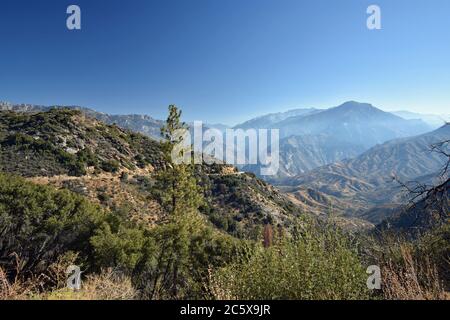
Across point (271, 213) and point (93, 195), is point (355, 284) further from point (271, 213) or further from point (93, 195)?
point (271, 213)

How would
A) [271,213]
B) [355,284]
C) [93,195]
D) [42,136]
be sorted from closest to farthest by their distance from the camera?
[355,284] < [93,195] < [42,136] < [271,213]

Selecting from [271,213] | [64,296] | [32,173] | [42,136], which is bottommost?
[271,213]

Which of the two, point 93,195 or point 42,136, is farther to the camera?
point 42,136

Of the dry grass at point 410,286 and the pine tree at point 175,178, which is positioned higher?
the pine tree at point 175,178

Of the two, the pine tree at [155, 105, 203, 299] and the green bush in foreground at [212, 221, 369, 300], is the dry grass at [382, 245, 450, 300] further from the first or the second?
the pine tree at [155, 105, 203, 299]

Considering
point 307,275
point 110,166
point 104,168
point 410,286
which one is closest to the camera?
point 410,286

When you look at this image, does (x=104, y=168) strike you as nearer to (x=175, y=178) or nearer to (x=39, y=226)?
(x=175, y=178)

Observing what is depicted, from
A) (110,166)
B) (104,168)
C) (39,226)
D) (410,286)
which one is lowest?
(39,226)

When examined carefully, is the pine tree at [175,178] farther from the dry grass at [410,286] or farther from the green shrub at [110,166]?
the green shrub at [110,166]

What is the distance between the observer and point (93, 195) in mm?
39844

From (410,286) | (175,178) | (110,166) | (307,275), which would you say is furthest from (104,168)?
(410,286)

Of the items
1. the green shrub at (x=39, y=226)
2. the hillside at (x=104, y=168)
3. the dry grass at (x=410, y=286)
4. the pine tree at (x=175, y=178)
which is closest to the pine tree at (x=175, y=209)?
the pine tree at (x=175, y=178)
